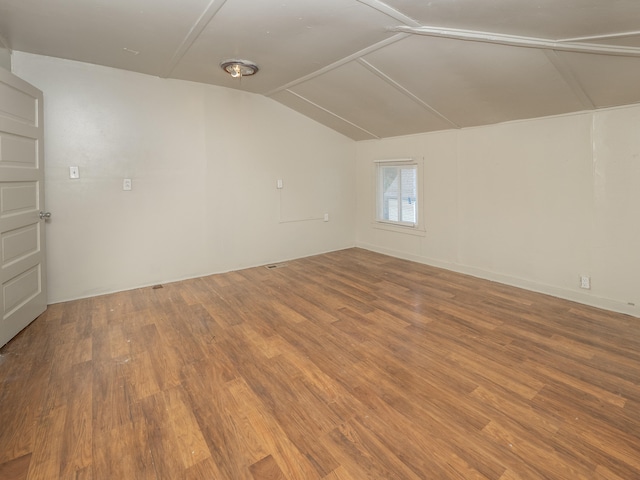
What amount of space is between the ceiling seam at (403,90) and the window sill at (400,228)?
1.49 m

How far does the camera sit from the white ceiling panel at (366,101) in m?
3.37

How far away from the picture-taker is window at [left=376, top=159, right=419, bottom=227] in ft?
15.7

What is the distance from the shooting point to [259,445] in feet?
4.88

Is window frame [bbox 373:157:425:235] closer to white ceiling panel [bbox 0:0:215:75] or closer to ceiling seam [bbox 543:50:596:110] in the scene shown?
ceiling seam [bbox 543:50:596:110]

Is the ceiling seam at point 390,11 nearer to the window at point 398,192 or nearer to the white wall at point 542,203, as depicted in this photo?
the white wall at point 542,203

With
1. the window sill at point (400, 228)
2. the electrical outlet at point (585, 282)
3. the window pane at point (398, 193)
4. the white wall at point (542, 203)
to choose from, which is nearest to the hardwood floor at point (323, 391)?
the electrical outlet at point (585, 282)

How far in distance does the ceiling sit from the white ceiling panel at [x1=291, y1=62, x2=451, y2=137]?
3cm

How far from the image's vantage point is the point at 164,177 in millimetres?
3729

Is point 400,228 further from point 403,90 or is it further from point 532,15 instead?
point 532,15

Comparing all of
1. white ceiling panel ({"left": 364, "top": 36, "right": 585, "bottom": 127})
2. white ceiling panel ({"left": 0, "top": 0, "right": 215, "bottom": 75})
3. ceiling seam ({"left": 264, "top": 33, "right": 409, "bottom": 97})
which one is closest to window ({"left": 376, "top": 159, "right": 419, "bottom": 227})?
white ceiling panel ({"left": 364, "top": 36, "right": 585, "bottom": 127})

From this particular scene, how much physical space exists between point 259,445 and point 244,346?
3.13 ft

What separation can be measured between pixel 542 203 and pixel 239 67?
347 centimetres

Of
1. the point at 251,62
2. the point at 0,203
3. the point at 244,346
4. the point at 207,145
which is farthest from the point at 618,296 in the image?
the point at 0,203

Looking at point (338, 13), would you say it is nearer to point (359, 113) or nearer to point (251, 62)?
point (251, 62)
